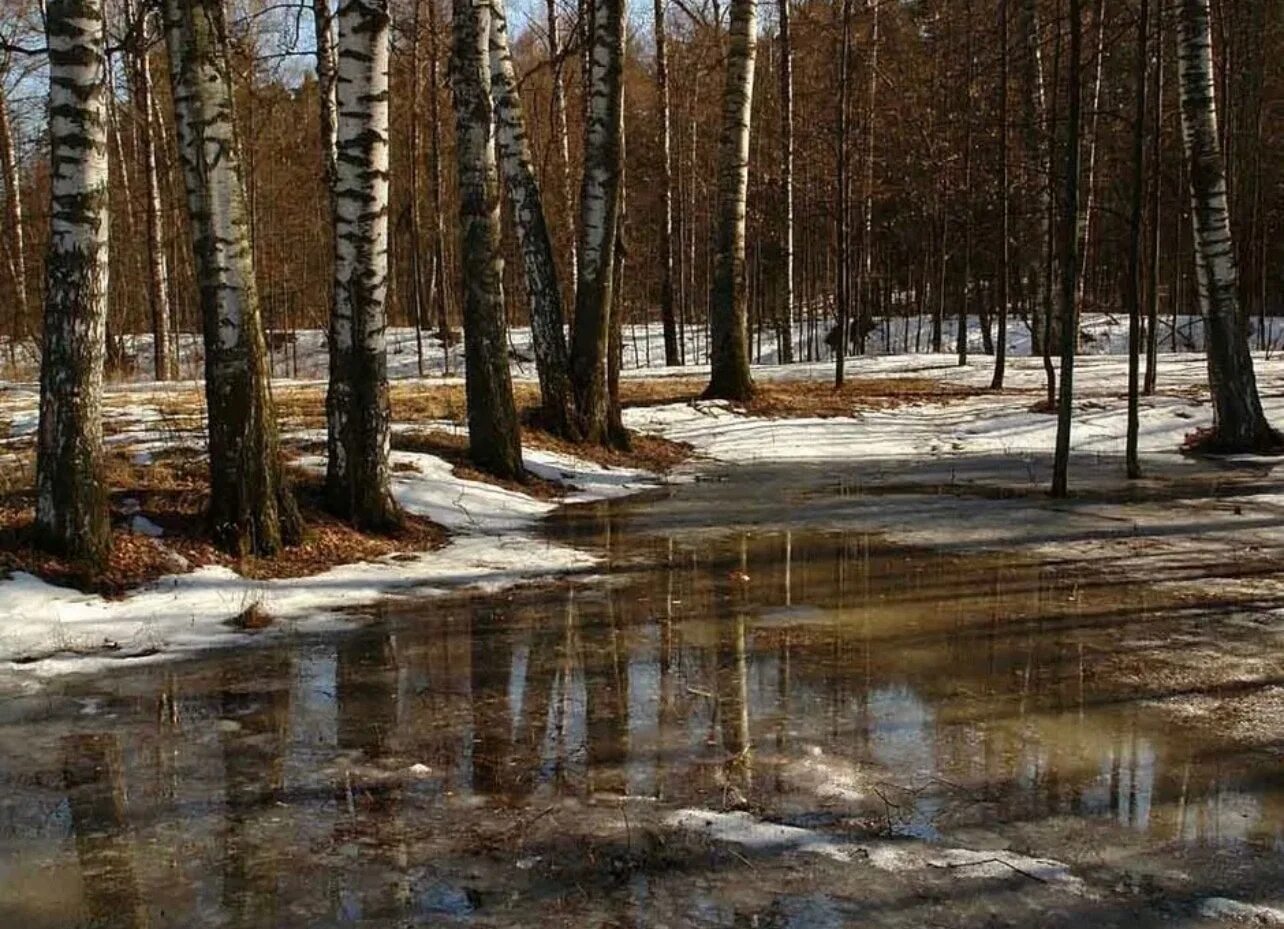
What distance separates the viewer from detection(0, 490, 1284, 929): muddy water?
3.79m

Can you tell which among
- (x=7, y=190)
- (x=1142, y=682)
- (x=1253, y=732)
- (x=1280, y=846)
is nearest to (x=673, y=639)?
(x=1142, y=682)

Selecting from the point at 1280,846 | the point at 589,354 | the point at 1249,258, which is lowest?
the point at 1280,846

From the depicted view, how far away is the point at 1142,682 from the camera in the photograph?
6109mm

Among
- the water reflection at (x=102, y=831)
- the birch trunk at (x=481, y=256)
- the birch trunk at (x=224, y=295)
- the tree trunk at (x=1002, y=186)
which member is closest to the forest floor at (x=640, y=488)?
the birch trunk at (x=224, y=295)

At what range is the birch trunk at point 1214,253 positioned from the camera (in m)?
14.1

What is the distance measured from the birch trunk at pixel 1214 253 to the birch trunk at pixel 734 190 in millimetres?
6291

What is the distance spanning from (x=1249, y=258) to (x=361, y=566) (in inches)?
1148

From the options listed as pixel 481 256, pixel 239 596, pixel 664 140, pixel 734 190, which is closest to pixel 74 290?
pixel 239 596

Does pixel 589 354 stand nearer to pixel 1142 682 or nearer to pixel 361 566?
pixel 361 566

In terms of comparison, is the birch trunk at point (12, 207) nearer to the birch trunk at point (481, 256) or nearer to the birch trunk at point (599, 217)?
the birch trunk at point (599, 217)

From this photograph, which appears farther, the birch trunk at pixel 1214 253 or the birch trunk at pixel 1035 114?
the birch trunk at pixel 1035 114

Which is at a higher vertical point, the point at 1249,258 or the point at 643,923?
the point at 1249,258

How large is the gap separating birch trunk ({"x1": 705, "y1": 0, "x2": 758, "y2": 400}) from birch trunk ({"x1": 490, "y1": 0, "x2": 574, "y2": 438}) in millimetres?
4473

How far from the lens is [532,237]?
14.4 meters
